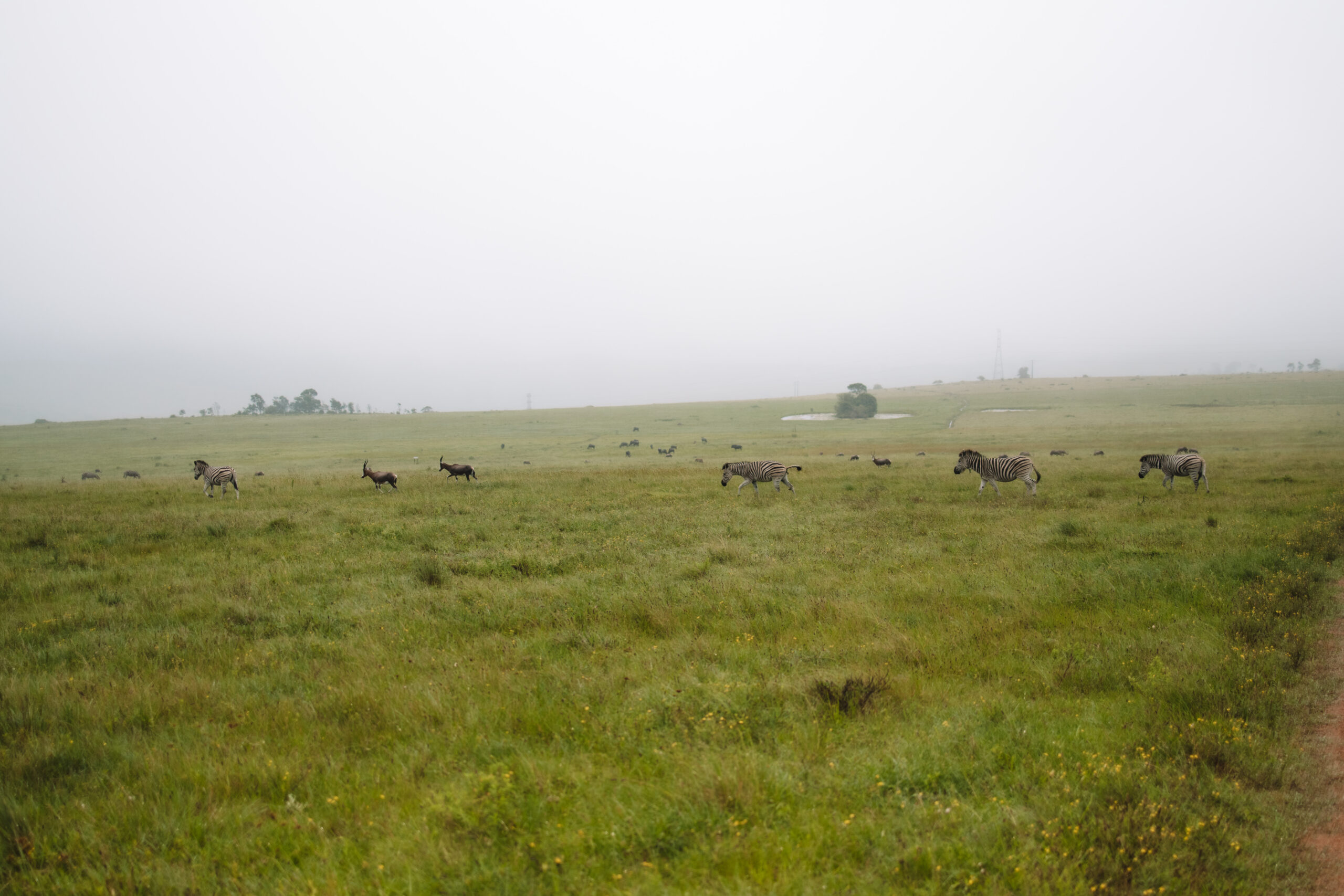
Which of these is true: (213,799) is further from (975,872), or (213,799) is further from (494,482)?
(494,482)

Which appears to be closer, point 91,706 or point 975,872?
point 975,872

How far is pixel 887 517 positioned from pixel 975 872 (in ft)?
44.8


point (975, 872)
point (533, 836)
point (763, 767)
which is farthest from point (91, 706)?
point (975, 872)

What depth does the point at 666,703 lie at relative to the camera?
20.6ft

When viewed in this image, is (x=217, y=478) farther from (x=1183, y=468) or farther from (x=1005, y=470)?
(x=1183, y=468)

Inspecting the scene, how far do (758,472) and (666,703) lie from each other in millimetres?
18155

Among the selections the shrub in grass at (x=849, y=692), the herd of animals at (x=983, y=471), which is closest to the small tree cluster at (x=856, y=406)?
the herd of animals at (x=983, y=471)

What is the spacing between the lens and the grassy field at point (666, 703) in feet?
14.0

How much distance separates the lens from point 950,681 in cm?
691

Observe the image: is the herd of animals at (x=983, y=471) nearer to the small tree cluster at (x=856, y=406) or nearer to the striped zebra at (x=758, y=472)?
the striped zebra at (x=758, y=472)

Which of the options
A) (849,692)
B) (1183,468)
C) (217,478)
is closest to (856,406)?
(1183,468)

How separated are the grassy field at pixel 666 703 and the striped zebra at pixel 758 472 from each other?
6623mm

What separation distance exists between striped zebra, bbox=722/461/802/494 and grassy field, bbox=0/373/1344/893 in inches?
261

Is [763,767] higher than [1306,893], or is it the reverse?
[763,767]
